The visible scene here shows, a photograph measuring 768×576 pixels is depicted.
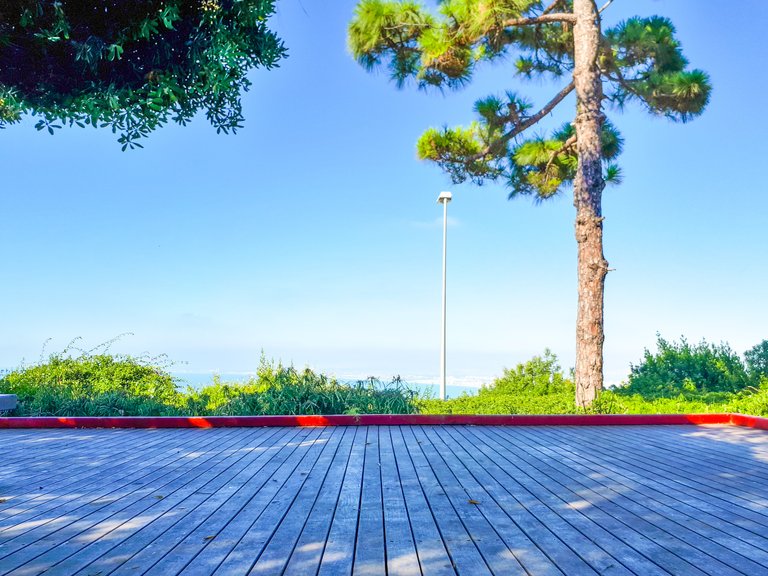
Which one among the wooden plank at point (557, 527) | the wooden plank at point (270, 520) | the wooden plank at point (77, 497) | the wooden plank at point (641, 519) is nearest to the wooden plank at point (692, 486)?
the wooden plank at point (641, 519)

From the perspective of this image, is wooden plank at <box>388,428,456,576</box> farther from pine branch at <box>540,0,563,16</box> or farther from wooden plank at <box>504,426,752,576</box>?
pine branch at <box>540,0,563,16</box>

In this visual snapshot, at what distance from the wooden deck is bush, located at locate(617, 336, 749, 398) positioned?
742cm

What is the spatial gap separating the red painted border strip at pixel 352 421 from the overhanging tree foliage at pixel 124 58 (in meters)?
4.31

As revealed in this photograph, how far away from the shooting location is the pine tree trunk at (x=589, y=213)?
396 inches

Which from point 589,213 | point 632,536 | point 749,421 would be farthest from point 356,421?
point 749,421

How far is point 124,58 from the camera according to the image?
4.72 m

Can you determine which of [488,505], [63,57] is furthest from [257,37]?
[488,505]

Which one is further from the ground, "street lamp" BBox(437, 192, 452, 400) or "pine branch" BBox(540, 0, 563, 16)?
"pine branch" BBox(540, 0, 563, 16)

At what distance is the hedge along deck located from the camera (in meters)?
7.89

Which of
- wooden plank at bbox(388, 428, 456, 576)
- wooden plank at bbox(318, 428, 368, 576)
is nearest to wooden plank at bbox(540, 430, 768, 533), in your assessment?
wooden plank at bbox(388, 428, 456, 576)

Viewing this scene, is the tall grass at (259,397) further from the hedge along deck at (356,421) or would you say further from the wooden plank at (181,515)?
the wooden plank at (181,515)

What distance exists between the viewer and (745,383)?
1363cm

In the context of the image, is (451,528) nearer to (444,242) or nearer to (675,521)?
(675,521)

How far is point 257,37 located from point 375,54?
8.50 m
